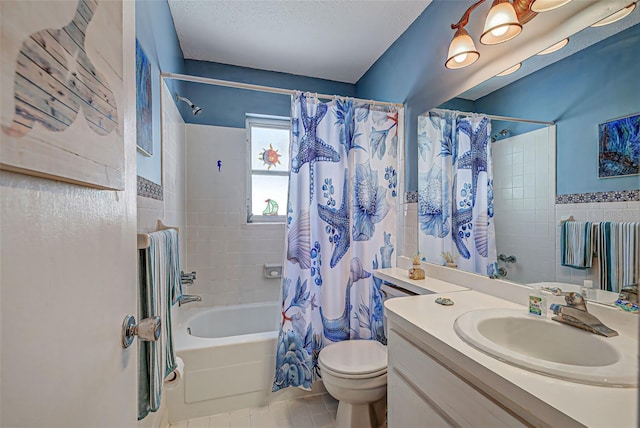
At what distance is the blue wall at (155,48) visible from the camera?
1337mm

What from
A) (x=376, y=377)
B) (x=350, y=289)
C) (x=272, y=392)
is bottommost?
(x=272, y=392)

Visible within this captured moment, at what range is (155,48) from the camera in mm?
1574

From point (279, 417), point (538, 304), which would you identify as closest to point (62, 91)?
point (538, 304)

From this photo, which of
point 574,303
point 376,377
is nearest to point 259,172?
point 376,377

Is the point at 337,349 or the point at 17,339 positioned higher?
the point at 17,339

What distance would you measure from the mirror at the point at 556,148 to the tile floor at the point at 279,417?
1355 millimetres

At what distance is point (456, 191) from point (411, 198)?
0.37 meters

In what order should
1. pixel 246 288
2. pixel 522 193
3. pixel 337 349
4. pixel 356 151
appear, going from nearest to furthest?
pixel 522 193, pixel 337 349, pixel 356 151, pixel 246 288

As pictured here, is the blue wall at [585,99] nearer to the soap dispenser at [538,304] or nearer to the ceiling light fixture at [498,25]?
the ceiling light fixture at [498,25]

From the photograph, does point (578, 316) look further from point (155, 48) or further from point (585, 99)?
point (155, 48)

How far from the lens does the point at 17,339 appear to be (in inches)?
12.3

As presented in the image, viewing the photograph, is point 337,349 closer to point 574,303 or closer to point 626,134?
point 574,303

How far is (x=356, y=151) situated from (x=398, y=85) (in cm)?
66

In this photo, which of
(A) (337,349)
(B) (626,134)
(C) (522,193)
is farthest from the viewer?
(A) (337,349)
